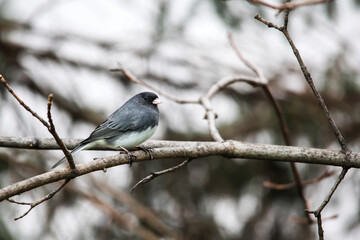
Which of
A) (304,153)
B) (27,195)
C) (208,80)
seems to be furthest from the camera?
(208,80)

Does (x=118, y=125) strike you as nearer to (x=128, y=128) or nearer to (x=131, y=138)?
(x=128, y=128)

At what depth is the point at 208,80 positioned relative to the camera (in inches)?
213

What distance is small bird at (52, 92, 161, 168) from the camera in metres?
3.65

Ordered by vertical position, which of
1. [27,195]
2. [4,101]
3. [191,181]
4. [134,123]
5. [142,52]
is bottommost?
[27,195]

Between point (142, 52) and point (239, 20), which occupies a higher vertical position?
point (239, 20)

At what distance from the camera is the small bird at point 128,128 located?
144 inches

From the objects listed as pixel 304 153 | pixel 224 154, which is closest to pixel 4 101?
pixel 224 154

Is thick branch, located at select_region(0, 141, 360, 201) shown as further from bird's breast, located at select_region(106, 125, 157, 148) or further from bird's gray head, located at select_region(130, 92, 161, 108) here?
bird's gray head, located at select_region(130, 92, 161, 108)

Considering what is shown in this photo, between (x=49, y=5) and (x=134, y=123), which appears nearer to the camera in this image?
(x=134, y=123)

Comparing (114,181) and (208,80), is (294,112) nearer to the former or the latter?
(208,80)

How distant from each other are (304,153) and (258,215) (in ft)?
9.48

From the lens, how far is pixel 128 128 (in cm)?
396

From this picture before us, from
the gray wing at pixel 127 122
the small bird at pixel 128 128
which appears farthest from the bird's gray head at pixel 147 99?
the gray wing at pixel 127 122

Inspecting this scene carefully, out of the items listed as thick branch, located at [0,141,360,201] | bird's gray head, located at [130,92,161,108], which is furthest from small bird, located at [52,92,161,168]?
Answer: thick branch, located at [0,141,360,201]
